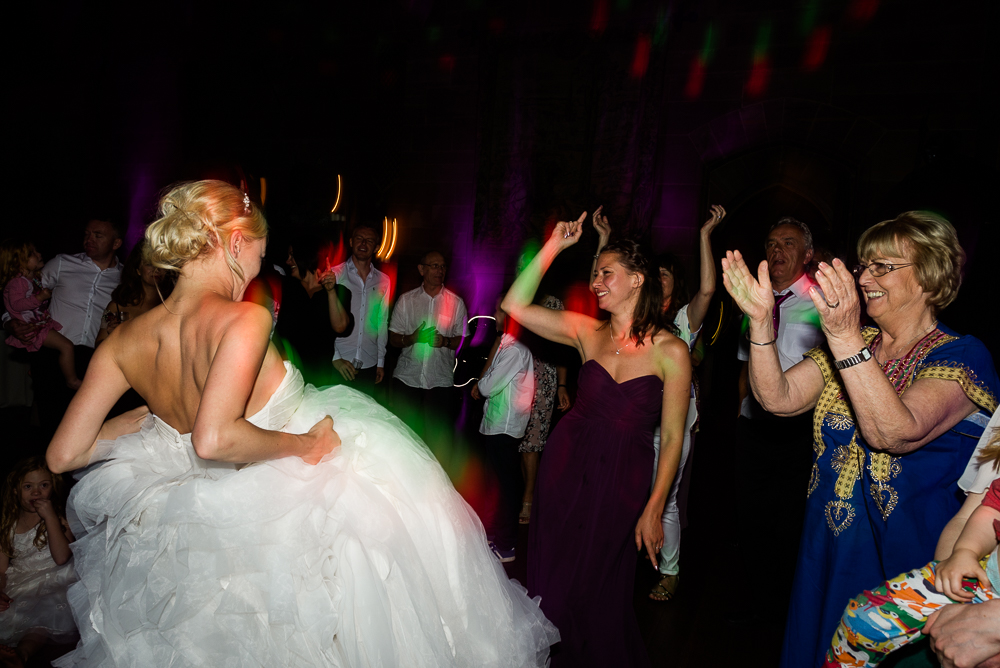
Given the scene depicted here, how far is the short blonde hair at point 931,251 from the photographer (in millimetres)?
1778

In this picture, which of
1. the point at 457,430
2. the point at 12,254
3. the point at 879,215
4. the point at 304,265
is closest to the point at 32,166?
the point at 12,254

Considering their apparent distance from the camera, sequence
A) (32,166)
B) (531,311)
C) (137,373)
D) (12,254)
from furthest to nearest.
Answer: (32,166)
(12,254)
(531,311)
(137,373)

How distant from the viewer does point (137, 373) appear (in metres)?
1.66

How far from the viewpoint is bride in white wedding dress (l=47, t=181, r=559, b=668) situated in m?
1.50

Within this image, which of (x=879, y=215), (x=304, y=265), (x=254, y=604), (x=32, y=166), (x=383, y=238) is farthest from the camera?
(x=32, y=166)

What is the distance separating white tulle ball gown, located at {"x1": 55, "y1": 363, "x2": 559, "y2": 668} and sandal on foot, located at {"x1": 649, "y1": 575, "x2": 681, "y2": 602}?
5.46 feet

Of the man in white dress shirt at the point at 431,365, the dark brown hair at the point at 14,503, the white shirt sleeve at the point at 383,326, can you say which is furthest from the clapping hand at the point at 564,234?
the white shirt sleeve at the point at 383,326

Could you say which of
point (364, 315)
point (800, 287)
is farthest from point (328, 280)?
point (800, 287)

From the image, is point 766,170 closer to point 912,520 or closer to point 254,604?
point 912,520

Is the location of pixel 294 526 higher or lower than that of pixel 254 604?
higher

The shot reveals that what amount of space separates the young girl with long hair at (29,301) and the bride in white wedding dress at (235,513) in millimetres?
3060

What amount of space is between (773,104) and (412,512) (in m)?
5.32

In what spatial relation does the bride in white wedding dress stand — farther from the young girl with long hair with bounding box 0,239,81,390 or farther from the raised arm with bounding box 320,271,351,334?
the young girl with long hair with bounding box 0,239,81,390

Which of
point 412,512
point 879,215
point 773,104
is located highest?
point 773,104
